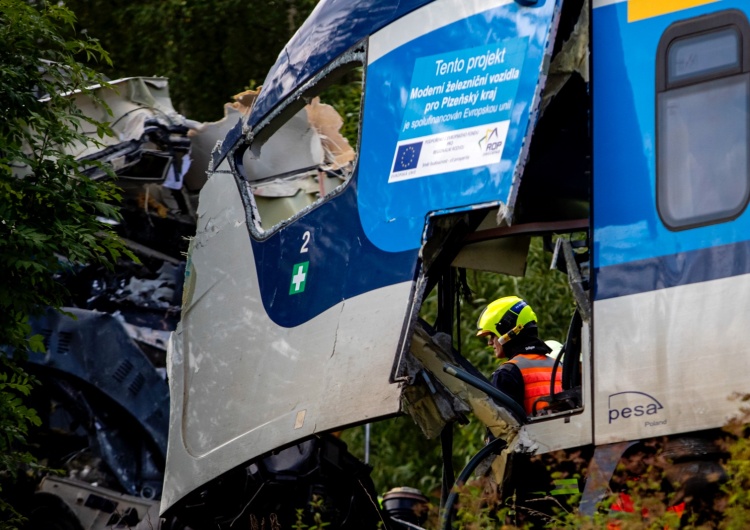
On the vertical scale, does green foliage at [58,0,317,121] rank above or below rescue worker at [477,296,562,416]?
above

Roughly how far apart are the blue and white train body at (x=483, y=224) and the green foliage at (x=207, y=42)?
37.5 ft

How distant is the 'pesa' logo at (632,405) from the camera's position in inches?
216

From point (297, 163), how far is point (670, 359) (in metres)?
4.02

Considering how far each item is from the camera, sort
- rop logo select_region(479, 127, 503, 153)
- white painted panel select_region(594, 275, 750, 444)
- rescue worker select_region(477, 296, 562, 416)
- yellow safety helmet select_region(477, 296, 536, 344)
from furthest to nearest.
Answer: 1. yellow safety helmet select_region(477, 296, 536, 344)
2. rescue worker select_region(477, 296, 562, 416)
3. rop logo select_region(479, 127, 503, 153)
4. white painted panel select_region(594, 275, 750, 444)

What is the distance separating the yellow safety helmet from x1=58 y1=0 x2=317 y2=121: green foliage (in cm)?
1169

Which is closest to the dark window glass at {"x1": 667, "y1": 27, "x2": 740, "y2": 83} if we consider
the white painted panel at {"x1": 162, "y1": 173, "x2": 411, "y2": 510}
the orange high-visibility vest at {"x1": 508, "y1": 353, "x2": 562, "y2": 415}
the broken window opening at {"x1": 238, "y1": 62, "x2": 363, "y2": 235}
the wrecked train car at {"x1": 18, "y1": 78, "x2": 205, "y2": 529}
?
the white painted panel at {"x1": 162, "y1": 173, "x2": 411, "y2": 510}

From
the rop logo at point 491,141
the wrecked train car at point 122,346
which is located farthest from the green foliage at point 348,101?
the rop logo at point 491,141

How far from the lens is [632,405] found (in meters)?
5.55

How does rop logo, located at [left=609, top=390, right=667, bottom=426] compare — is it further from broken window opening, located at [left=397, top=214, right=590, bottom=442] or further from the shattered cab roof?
the shattered cab roof

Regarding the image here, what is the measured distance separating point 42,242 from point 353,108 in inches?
283

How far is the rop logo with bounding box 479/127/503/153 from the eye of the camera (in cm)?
592

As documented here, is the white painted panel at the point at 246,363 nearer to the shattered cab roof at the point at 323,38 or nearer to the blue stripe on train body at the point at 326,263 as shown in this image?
the blue stripe on train body at the point at 326,263

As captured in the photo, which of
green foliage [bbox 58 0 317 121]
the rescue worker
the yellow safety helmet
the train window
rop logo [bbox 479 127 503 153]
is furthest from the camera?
green foliage [bbox 58 0 317 121]

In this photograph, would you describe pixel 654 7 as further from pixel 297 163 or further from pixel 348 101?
pixel 348 101
